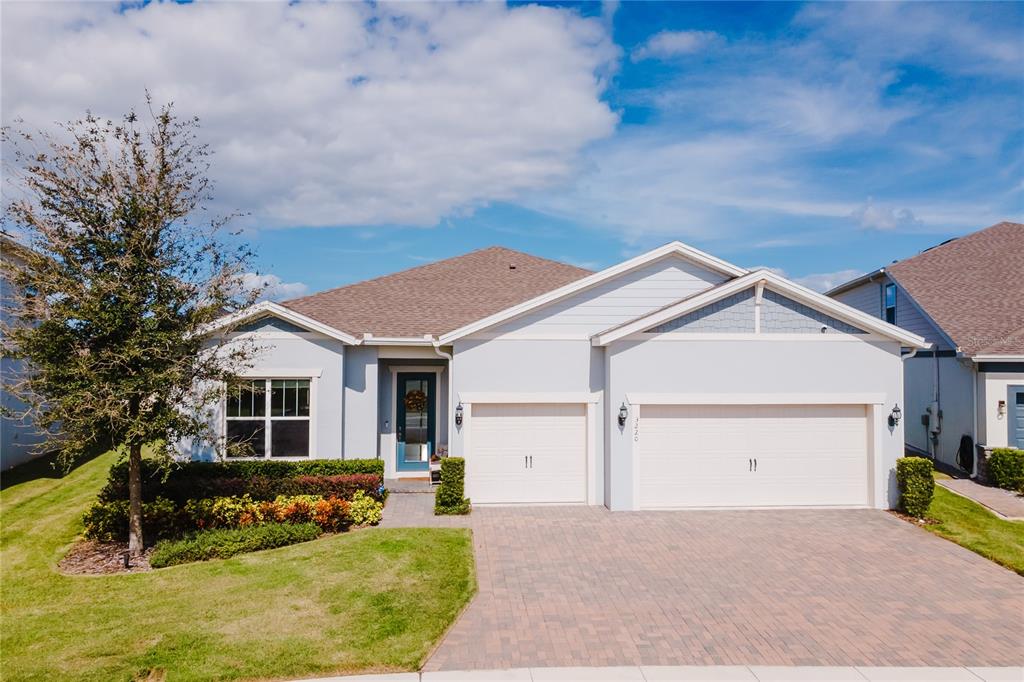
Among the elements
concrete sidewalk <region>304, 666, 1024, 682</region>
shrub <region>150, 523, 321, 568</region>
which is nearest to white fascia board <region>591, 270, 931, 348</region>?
shrub <region>150, 523, 321, 568</region>

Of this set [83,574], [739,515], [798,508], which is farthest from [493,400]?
[83,574]

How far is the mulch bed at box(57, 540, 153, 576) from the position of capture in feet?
35.6

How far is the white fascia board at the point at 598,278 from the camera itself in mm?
14508

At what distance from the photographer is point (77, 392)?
10102 mm

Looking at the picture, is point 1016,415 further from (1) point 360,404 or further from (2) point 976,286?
(1) point 360,404

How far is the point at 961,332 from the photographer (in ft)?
57.0

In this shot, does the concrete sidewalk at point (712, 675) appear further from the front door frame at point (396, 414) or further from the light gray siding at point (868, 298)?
the light gray siding at point (868, 298)

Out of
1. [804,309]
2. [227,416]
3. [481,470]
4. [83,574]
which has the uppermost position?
[804,309]

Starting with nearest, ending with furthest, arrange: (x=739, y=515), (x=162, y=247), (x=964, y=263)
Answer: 1. (x=162, y=247)
2. (x=739, y=515)
3. (x=964, y=263)

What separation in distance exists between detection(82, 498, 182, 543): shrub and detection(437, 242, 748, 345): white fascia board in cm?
632

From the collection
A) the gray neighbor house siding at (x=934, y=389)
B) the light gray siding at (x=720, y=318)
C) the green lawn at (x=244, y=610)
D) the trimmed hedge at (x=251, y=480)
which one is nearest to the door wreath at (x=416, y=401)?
the trimmed hedge at (x=251, y=480)

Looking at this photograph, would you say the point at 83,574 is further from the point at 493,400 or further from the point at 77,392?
the point at 493,400

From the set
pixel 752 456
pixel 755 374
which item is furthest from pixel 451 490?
pixel 755 374

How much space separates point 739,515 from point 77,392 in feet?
40.6
